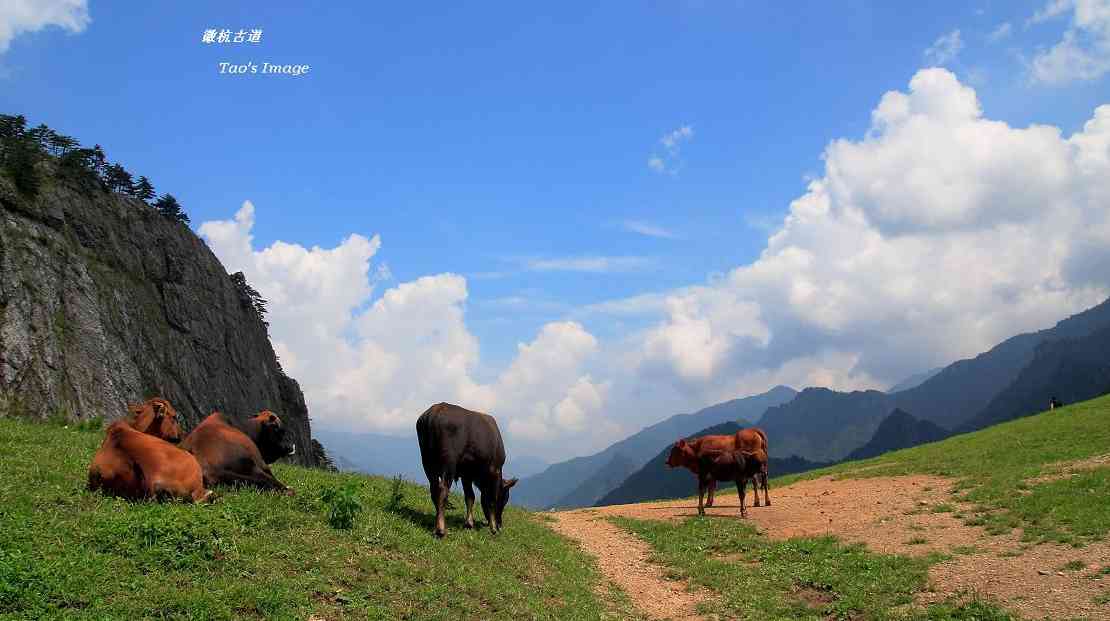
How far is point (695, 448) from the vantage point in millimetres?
28922

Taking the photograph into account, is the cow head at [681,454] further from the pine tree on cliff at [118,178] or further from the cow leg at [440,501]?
the pine tree on cliff at [118,178]

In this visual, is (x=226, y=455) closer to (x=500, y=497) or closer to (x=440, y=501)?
(x=440, y=501)

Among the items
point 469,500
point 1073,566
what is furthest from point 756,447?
point 469,500

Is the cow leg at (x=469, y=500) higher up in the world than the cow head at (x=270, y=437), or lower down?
lower down

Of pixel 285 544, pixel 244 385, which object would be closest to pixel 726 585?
pixel 285 544

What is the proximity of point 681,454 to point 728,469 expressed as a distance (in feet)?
16.8

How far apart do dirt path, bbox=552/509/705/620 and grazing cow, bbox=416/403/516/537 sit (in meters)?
3.66

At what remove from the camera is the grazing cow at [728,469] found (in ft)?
80.5

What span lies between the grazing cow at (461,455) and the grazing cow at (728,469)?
1059 cm

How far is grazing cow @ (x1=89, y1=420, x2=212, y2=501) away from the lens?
11375mm

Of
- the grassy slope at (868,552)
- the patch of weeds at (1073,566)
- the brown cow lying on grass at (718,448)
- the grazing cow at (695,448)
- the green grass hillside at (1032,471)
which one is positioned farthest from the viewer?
the grazing cow at (695,448)

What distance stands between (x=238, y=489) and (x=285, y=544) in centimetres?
260

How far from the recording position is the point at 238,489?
1299 centimetres

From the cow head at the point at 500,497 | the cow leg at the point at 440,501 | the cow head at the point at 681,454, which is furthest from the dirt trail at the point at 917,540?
the cow leg at the point at 440,501
